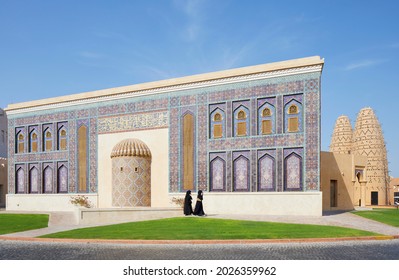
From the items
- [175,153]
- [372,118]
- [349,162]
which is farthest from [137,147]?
[372,118]

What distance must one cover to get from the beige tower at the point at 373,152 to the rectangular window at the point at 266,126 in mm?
34633

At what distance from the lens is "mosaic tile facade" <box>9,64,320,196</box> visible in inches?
Answer: 1010

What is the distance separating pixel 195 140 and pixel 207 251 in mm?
15442

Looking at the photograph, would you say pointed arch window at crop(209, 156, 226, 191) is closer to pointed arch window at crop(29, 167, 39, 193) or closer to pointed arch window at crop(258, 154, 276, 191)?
pointed arch window at crop(258, 154, 276, 191)

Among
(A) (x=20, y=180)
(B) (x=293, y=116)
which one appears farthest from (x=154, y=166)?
(A) (x=20, y=180)

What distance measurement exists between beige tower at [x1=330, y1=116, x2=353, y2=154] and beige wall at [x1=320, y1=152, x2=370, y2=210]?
26.3m

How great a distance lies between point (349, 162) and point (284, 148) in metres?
10.9

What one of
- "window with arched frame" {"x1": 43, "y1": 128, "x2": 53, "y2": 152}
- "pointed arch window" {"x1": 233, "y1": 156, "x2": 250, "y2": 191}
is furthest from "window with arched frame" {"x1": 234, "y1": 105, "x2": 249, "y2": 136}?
"window with arched frame" {"x1": 43, "y1": 128, "x2": 53, "y2": 152}

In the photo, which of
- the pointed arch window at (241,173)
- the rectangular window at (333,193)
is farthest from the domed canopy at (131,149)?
Answer: the rectangular window at (333,193)

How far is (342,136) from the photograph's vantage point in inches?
2454

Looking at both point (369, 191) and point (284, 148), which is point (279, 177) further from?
point (369, 191)

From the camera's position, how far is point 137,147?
98.1 feet

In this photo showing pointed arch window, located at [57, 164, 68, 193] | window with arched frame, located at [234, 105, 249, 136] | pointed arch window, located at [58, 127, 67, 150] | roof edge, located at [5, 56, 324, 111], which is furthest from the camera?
pointed arch window, located at [58, 127, 67, 150]

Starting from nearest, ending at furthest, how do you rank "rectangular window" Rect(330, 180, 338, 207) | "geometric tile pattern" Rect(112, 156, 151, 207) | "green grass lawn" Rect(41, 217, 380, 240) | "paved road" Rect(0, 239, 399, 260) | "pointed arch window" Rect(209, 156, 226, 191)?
1. "paved road" Rect(0, 239, 399, 260)
2. "green grass lawn" Rect(41, 217, 380, 240)
3. "pointed arch window" Rect(209, 156, 226, 191)
4. "geometric tile pattern" Rect(112, 156, 151, 207)
5. "rectangular window" Rect(330, 180, 338, 207)
